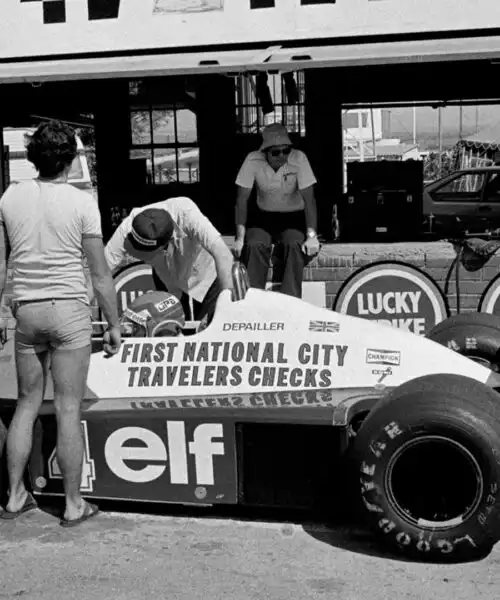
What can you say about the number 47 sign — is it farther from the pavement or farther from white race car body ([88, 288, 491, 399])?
white race car body ([88, 288, 491, 399])

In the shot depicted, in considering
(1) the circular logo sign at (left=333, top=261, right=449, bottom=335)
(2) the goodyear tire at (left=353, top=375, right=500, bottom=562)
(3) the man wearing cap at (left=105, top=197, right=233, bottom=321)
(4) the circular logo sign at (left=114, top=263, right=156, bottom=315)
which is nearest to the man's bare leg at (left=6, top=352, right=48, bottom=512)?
(3) the man wearing cap at (left=105, top=197, right=233, bottom=321)

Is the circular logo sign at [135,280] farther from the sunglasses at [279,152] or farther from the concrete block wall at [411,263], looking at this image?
the sunglasses at [279,152]

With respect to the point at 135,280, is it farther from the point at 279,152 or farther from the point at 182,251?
the point at 182,251

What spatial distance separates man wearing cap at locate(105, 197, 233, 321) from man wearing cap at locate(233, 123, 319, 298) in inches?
54.0

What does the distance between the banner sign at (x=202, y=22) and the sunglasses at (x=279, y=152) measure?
2492 millimetres

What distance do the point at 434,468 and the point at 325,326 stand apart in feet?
2.99

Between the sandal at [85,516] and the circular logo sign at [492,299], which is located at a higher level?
the circular logo sign at [492,299]

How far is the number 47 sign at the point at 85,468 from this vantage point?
185 inches

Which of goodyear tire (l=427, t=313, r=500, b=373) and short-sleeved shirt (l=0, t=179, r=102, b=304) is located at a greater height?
short-sleeved shirt (l=0, t=179, r=102, b=304)

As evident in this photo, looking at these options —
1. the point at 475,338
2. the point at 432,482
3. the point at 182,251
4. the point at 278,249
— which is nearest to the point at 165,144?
the point at 278,249

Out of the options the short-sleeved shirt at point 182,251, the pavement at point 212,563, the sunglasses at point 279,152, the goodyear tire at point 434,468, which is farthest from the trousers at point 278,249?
the goodyear tire at point 434,468

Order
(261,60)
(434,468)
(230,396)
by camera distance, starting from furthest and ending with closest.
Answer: (261,60), (230,396), (434,468)

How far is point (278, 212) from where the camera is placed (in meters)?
7.85

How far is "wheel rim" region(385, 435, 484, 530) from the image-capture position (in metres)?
4.07
